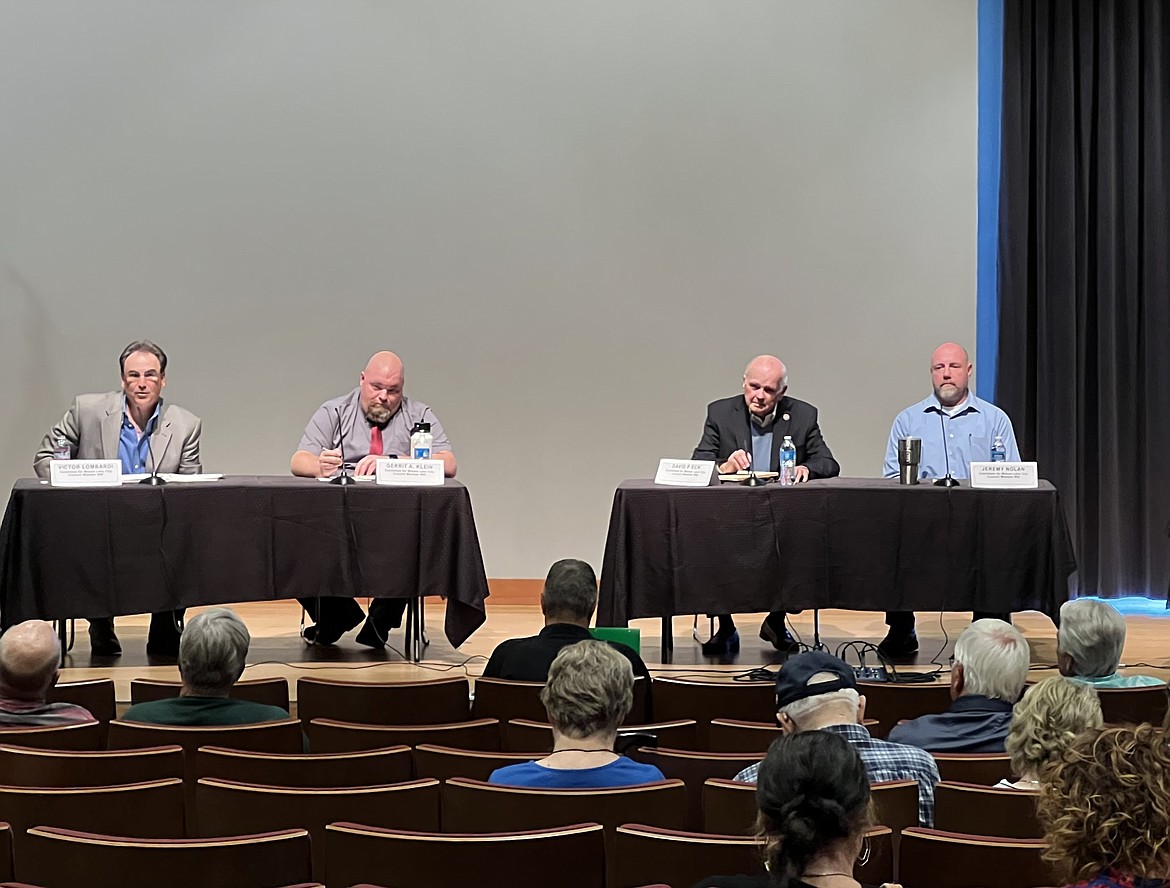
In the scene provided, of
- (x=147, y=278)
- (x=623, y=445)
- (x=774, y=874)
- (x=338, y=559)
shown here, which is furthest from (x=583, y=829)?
(x=147, y=278)

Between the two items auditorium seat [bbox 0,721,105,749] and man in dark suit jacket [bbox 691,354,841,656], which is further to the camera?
man in dark suit jacket [bbox 691,354,841,656]

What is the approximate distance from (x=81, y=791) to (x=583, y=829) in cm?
95

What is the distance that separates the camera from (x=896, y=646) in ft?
19.4

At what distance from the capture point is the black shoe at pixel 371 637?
5.93 m

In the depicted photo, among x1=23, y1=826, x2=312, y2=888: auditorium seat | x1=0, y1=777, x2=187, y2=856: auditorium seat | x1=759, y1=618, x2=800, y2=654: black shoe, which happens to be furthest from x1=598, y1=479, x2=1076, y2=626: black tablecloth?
x1=23, y1=826, x2=312, y2=888: auditorium seat

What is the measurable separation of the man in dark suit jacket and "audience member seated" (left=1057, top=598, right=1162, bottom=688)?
2.31m

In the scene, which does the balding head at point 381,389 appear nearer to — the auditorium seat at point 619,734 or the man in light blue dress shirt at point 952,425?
the man in light blue dress shirt at point 952,425

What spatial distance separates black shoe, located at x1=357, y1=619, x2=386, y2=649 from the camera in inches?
233

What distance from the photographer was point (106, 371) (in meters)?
7.48

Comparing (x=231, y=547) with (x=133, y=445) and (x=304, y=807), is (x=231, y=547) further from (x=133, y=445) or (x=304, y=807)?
(x=304, y=807)

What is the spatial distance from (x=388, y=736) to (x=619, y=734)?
21.3 inches

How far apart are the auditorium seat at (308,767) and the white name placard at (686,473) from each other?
8.86ft

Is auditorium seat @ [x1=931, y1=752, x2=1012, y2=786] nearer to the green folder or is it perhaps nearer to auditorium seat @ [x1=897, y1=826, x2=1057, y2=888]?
auditorium seat @ [x1=897, y1=826, x2=1057, y2=888]

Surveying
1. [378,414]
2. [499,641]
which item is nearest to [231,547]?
[378,414]
